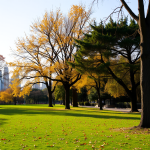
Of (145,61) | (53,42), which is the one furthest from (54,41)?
(145,61)

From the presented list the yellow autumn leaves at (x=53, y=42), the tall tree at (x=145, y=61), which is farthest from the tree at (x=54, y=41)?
the tall tree at (x=145, y=61)

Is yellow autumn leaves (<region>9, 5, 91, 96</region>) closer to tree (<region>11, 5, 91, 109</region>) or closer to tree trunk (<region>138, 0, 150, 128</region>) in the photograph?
tree (<region>11, 5, 91, 109</region>)

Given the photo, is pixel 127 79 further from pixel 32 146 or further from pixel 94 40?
pixel 32 146

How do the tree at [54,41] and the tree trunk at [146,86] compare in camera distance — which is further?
the tree at [54,41]

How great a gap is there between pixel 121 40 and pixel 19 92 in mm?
19796

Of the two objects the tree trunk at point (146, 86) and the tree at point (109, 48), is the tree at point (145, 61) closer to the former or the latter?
the tree trunk at point (146, 86)

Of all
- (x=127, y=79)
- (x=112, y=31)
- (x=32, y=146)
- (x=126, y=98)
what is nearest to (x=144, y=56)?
(x=32, y=146)

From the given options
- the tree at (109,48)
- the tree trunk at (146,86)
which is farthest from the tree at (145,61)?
the tree at (109,48)

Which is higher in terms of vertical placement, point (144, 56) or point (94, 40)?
point (94, 40)

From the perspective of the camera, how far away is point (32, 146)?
5848 millimetres

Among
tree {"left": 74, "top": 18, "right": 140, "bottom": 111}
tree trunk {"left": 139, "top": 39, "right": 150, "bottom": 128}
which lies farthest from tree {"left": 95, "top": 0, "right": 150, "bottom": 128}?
tree {"left": 74, "top": 18, "right": 140, "bottom": 111}

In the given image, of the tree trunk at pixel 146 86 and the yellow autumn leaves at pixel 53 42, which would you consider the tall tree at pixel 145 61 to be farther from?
the yellow autumn leaves at pixel 53 42

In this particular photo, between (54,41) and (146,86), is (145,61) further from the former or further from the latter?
(54,41)

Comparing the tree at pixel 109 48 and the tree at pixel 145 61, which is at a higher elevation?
the tree at pixel 109 48
